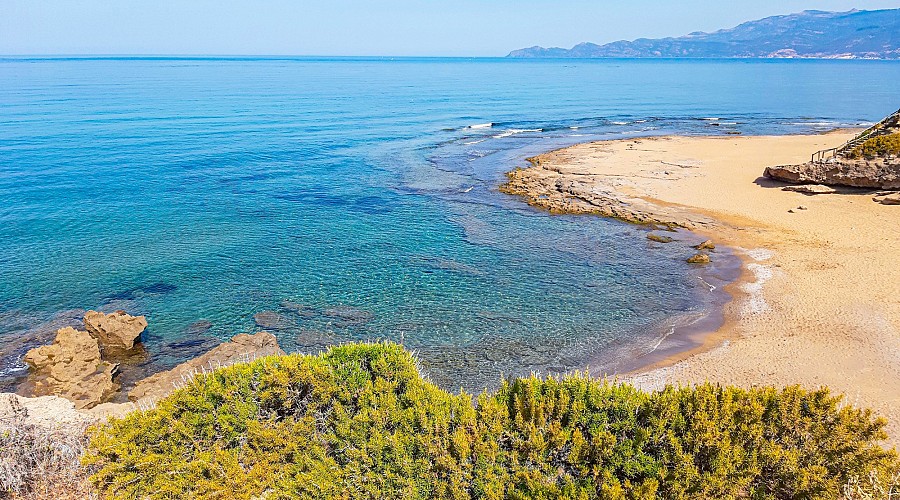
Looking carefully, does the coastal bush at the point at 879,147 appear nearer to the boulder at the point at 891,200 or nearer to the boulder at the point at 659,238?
the boulder at the point at 891,200

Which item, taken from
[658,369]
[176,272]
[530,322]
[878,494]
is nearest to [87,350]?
[176,272]

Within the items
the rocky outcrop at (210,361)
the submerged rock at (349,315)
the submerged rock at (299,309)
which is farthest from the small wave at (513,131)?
the rocky outcrop at (210,361)

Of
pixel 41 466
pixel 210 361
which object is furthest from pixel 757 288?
pixel 41 466

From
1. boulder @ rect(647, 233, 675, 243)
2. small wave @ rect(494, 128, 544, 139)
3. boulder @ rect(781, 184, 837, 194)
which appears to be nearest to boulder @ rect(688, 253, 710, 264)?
boulder @ rect(647, 233, 675, 243)

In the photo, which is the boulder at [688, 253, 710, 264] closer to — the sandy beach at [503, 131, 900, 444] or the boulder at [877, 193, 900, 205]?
the sandy beach at [503, 131, 900, 444]

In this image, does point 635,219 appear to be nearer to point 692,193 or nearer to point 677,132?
point 692,193

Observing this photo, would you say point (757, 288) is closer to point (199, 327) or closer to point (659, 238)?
point (659, 238)
